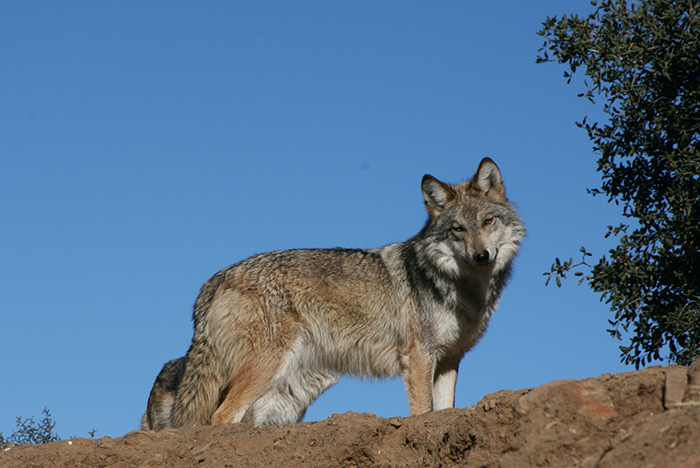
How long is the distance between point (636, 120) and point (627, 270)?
2348 millimetres

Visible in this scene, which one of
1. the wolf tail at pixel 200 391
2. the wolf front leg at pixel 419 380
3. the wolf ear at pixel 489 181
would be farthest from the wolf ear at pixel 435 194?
the wolf tail at pixel 200 391

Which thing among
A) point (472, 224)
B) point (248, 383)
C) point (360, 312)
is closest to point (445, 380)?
point (360, 312)

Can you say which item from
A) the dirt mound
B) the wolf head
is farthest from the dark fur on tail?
the wolf head

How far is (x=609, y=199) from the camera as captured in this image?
1047cm

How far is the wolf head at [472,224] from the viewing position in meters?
7.79

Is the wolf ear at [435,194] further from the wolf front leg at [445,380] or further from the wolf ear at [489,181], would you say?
the wolf front leg at [445,380]

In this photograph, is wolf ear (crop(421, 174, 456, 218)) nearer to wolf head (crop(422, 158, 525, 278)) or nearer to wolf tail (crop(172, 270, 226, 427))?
wolf head (crop(422, 158, 525, 278))

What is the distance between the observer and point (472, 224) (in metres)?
7.87

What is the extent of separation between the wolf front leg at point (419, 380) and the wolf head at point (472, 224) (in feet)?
3.42

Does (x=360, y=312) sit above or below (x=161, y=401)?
above

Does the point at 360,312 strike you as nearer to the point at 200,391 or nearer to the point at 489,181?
the point at 200,391

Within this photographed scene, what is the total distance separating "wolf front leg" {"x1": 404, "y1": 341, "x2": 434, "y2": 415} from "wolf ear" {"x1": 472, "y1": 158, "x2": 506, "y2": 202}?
2.11m

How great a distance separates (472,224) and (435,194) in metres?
0.69

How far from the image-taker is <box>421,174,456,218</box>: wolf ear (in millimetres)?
8234
